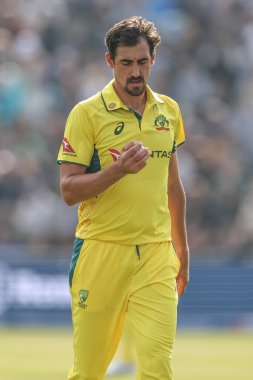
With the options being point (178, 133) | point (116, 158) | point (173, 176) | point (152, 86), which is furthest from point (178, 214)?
point (152, 86)

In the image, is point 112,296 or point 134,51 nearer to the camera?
point 134,51

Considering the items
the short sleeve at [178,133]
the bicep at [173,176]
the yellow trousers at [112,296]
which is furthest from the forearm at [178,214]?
the yellow trousers at [112,296]

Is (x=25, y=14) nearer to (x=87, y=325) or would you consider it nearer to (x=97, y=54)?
(x=97, y=54)

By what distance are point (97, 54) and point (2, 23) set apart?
1.49 meters

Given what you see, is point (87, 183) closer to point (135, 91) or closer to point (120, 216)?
point (120, 216)

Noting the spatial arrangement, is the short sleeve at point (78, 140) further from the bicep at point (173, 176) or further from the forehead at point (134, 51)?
the bicep at point (173, 176)

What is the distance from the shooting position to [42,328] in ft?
51.9

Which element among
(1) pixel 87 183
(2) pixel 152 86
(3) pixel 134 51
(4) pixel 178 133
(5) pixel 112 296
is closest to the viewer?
(1) pixel 87 183

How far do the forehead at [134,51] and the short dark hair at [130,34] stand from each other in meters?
0.02

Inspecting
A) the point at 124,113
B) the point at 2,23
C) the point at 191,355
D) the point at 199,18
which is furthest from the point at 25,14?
the point at 124,113

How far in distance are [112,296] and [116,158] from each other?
787 millimetres

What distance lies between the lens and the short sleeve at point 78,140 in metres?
6.60

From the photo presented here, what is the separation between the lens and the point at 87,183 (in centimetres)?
643

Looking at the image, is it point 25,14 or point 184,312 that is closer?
point 184,312
